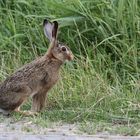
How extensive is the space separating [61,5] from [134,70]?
146 centimetres

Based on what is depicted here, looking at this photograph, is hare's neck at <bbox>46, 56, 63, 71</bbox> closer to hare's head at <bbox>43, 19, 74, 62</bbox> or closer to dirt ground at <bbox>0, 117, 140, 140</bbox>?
hare's head at <bbox>43, 19, 74, 62</bbox>

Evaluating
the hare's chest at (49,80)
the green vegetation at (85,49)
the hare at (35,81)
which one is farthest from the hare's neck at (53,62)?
the green vegetation at (85,49)

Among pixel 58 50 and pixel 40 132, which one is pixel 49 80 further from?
pixel 40 132

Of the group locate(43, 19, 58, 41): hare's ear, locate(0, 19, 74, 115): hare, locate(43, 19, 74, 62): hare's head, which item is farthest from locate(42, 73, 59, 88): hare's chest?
locate(43, 19, 58, 41): hare's ear

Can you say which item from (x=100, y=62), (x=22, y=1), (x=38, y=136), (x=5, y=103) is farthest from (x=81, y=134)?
(x=22, y=1)

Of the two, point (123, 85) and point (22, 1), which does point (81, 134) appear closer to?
point (123, 85)

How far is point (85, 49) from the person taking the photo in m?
7.98

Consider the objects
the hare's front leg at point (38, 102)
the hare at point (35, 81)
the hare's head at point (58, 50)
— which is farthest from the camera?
the hare's head at point (58, 50)

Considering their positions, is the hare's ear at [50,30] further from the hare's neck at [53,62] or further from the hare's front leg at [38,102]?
the hare's front leg at [38,102]

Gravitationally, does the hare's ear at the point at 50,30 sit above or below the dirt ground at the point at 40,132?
above

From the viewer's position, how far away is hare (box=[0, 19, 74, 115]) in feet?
19.9

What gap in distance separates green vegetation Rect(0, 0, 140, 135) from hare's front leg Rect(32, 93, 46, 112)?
0.10 meters

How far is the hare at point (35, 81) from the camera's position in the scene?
607 cm

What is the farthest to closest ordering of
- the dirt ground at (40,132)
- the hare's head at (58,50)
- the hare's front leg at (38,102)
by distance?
the hare's head at (58,50), the hare's front leg at (38,102), the dirt ground at (40,132)
